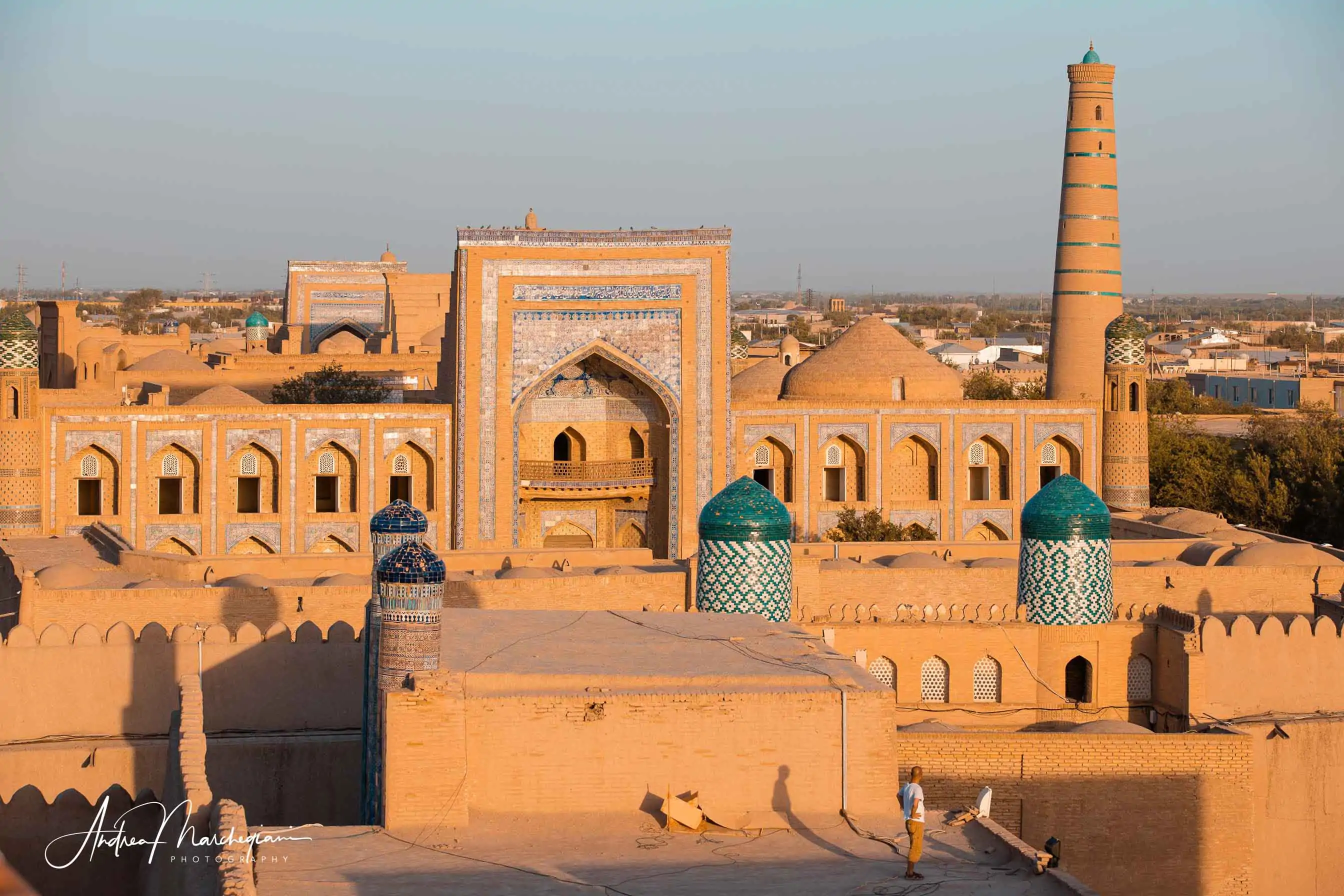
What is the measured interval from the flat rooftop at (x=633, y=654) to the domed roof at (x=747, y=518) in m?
1.92

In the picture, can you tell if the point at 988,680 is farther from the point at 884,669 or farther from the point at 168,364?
the point at 168,364

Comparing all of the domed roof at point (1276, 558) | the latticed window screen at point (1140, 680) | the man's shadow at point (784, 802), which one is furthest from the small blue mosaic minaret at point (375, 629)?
the domed roof at point (1276, 558)

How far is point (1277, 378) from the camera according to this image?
6000cm

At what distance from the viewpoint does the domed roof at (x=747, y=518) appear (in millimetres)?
15453

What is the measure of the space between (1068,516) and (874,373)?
1488 centimetres

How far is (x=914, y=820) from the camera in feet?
30.9

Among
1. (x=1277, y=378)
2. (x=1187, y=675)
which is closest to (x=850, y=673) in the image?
(x=1187, y=675)

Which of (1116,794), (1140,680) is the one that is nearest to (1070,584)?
(1140,680)

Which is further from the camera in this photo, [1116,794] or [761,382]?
[761,382]

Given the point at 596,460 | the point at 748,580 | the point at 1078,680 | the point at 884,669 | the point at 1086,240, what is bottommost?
the point at 1078,680

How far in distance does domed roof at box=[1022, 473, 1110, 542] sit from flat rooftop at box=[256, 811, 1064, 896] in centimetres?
676

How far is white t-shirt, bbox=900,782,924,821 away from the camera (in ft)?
31.1

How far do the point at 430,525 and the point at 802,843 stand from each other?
698 inches

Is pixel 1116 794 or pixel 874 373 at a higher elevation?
pixel 874 373
